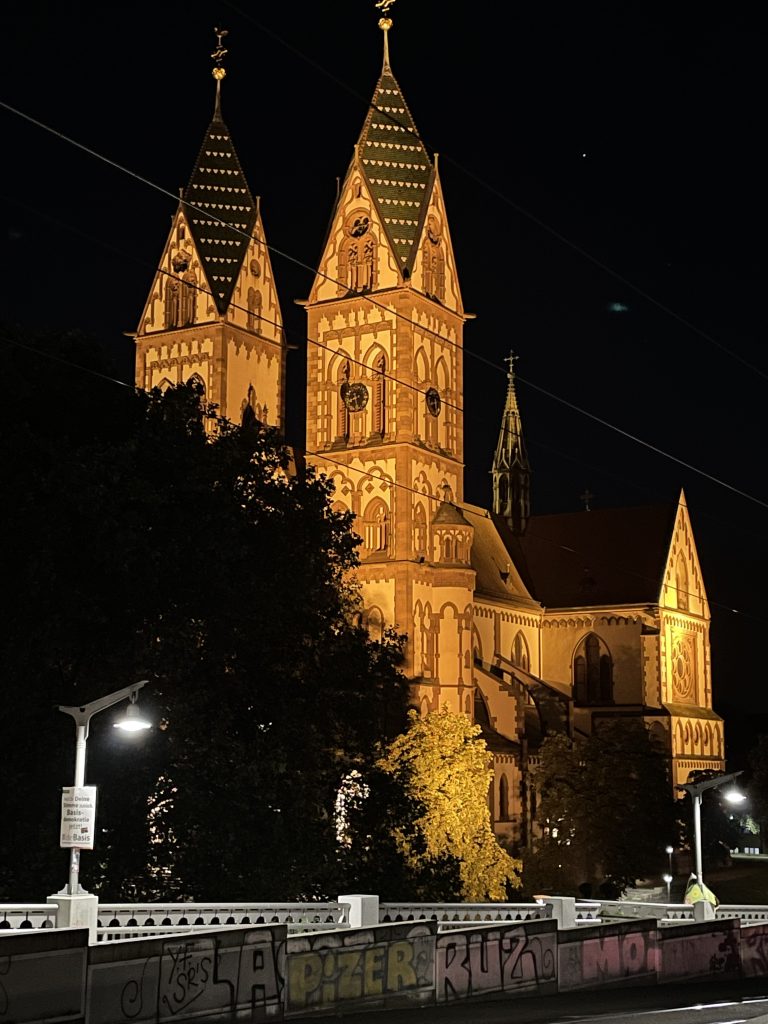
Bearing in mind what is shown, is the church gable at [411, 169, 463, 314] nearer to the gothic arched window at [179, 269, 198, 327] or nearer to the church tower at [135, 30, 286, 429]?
the church tower at [135, 30, 286, 429]

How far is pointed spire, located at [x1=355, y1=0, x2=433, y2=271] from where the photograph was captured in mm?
65000

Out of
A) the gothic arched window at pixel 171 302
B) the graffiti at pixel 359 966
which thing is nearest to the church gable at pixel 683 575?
the gothic arched window at pixel 171 302

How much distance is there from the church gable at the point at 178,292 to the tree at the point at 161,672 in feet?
122

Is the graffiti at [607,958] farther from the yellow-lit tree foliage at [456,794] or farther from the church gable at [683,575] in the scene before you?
the church gable at [683,575]

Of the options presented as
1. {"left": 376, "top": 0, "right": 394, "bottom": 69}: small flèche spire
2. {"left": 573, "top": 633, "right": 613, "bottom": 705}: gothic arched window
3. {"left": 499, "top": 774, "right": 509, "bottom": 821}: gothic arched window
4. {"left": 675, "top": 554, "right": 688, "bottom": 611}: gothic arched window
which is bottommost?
{"left": 499, "top": 774, "right": 509, "bottom": 821}: gothic arched window

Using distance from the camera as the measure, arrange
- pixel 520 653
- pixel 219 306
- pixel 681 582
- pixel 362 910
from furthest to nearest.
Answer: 1. pixel 681 582
2. pixel 520 653
3. pixel 219 306
4. pixel 362 910

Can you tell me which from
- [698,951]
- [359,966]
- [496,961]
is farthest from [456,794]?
[359,966]

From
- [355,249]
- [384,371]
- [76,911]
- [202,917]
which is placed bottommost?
[202,917]

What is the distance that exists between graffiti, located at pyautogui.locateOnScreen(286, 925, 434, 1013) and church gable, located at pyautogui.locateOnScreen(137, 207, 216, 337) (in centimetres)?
4939

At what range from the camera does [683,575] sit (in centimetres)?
8312

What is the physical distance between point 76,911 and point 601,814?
157ft

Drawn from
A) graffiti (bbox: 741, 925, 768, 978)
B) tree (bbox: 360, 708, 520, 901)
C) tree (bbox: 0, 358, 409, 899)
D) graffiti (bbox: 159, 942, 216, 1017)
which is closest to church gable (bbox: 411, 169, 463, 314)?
tree (bbox: 360, 708, 520, 901)

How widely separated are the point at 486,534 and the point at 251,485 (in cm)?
5069

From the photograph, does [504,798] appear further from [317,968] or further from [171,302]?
[317,968]
